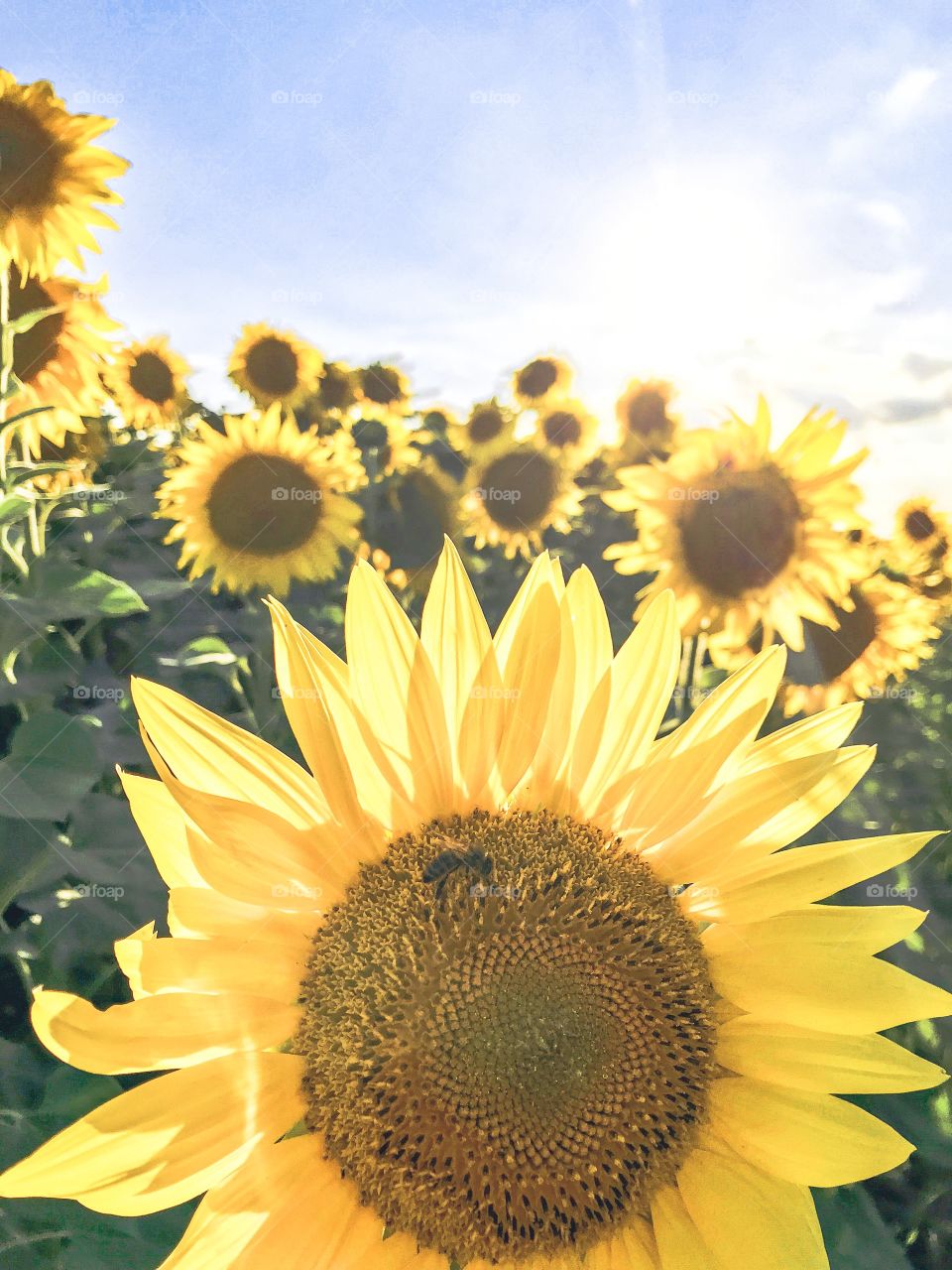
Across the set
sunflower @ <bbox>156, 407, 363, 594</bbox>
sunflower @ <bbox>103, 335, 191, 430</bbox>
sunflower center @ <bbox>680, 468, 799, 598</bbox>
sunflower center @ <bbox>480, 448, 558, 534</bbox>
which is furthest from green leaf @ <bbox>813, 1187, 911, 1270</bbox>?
sunflower @ <bbox>103, 335, 191, 430</bbox>

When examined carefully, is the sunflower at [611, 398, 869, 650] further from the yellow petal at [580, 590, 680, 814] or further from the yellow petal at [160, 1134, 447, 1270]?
the yellow petal at [160, 1134, 447, 1270]

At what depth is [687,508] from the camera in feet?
4.34

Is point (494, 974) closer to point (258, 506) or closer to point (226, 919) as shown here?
point (226, 919)

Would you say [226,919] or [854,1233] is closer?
[226,919]

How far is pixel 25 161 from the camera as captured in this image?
1355mm

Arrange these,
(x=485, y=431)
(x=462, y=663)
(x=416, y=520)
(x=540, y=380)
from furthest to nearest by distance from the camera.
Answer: (x=540, y=380)
(x=485, y=431)
(x=416, y=520)
(x=462, y=663)

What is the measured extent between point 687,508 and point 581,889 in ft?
2.75

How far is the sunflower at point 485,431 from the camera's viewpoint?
9.49 ft

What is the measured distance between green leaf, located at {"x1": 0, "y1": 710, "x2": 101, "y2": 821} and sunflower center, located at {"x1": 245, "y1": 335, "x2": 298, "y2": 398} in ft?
6.32

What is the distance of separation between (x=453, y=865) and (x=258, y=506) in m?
1.40

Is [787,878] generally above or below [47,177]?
below

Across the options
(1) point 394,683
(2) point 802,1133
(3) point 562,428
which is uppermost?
(3) point 562,428

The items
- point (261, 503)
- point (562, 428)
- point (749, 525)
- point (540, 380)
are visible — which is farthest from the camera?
point (540, 380)

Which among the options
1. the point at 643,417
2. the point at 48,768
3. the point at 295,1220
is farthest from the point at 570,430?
the point at 295,1220
